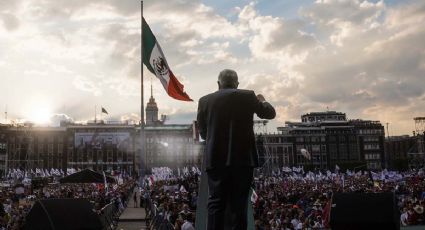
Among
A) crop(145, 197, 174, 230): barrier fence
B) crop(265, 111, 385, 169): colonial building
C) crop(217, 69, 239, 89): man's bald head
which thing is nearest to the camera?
crop(217, 69, 239, 89): man's bald head

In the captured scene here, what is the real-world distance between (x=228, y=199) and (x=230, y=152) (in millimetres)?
390

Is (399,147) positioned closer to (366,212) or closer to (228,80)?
(366,212)

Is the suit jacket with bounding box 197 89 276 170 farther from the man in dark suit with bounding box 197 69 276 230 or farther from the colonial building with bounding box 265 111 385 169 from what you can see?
the colonial building with bounding box 265 111 385 169

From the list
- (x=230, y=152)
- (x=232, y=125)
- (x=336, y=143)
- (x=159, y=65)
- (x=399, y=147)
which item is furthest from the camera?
(x=399, y=147)

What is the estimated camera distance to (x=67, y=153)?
383 ft

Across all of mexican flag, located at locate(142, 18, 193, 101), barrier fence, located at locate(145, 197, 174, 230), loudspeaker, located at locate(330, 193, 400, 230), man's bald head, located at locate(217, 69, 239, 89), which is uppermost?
mexican flag, located at locate(142, 18, 193, 101)

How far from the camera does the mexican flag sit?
15.8 metres

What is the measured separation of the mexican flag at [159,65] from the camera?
15.8 m

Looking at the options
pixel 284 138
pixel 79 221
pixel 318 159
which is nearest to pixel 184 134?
pixel 284 138

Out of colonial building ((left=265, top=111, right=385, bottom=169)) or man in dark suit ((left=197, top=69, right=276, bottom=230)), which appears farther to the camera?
colonial building ((left=265, top=111, right=385, bottom=169))

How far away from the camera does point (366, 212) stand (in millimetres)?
4734

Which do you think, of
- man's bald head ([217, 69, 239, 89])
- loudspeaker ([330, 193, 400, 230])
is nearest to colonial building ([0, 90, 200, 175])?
loudspeaker ([330, 193, 400, 230])

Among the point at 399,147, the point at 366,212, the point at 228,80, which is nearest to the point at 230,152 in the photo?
the point at 228,80

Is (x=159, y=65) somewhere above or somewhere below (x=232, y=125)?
above
